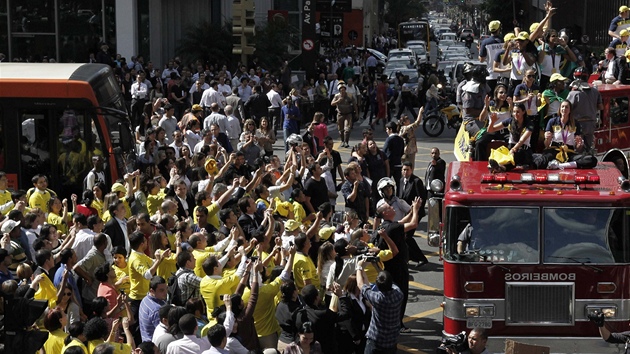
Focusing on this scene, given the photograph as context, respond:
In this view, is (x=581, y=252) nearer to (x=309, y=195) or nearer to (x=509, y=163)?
(x=509, y=163)

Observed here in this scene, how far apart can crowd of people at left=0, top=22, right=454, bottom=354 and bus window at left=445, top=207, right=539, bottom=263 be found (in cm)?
102

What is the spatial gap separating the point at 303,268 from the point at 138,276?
1791 millimetres

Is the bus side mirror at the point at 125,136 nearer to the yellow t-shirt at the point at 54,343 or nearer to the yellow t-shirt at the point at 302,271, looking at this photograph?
the yellow t-shirt at the point at 302,271

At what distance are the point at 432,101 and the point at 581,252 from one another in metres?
22.1

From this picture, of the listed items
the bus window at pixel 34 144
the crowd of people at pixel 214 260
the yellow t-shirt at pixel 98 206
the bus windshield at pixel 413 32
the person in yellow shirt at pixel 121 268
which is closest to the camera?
the crowd of people at pixel 214 260

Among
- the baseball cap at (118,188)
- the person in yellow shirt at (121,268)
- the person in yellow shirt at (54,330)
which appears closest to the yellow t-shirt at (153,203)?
the baseball cap at (118,188)

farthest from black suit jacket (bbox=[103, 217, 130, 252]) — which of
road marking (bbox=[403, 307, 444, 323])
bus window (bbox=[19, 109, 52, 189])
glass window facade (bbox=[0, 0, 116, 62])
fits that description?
glass window facade (bbox=[0, 0, 116, 62])

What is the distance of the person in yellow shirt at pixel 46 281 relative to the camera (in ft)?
35.6

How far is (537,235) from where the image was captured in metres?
12.1

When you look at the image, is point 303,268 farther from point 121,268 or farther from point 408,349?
point 408,349

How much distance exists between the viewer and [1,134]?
18.7 m

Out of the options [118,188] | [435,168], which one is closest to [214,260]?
[118,188]

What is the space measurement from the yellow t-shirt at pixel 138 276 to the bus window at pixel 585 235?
170 inches

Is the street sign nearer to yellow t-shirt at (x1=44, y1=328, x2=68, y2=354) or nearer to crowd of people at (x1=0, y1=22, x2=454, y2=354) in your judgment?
crowd of people at (x1=0, y1=22, x2=454, y2=354)
